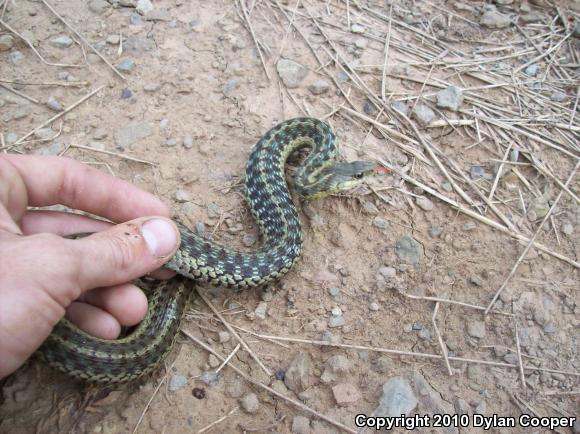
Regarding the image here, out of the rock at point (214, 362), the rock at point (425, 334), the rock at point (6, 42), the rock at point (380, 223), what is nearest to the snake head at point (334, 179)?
the rock at point (380, 223)

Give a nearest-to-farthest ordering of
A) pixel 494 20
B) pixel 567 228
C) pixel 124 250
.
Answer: pixel 124 250, pixel 567 228, pixel 494 20

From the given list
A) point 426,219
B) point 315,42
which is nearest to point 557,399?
point 426,219

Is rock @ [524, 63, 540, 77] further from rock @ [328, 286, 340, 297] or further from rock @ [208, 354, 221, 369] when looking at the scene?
rock @ [208, 354, 221, 369]

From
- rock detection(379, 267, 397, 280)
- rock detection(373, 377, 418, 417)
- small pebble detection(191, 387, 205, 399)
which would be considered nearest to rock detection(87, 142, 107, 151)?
small pebble detection(191, 387, 205, 399)

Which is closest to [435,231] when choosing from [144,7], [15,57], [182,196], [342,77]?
[342,77]

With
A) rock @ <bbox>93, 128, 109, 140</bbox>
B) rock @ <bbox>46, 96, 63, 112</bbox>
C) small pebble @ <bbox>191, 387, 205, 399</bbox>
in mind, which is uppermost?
rock @ <bbox>46, 96, 63, 112</bbox>

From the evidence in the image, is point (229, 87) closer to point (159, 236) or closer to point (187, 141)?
point (187, 141)
